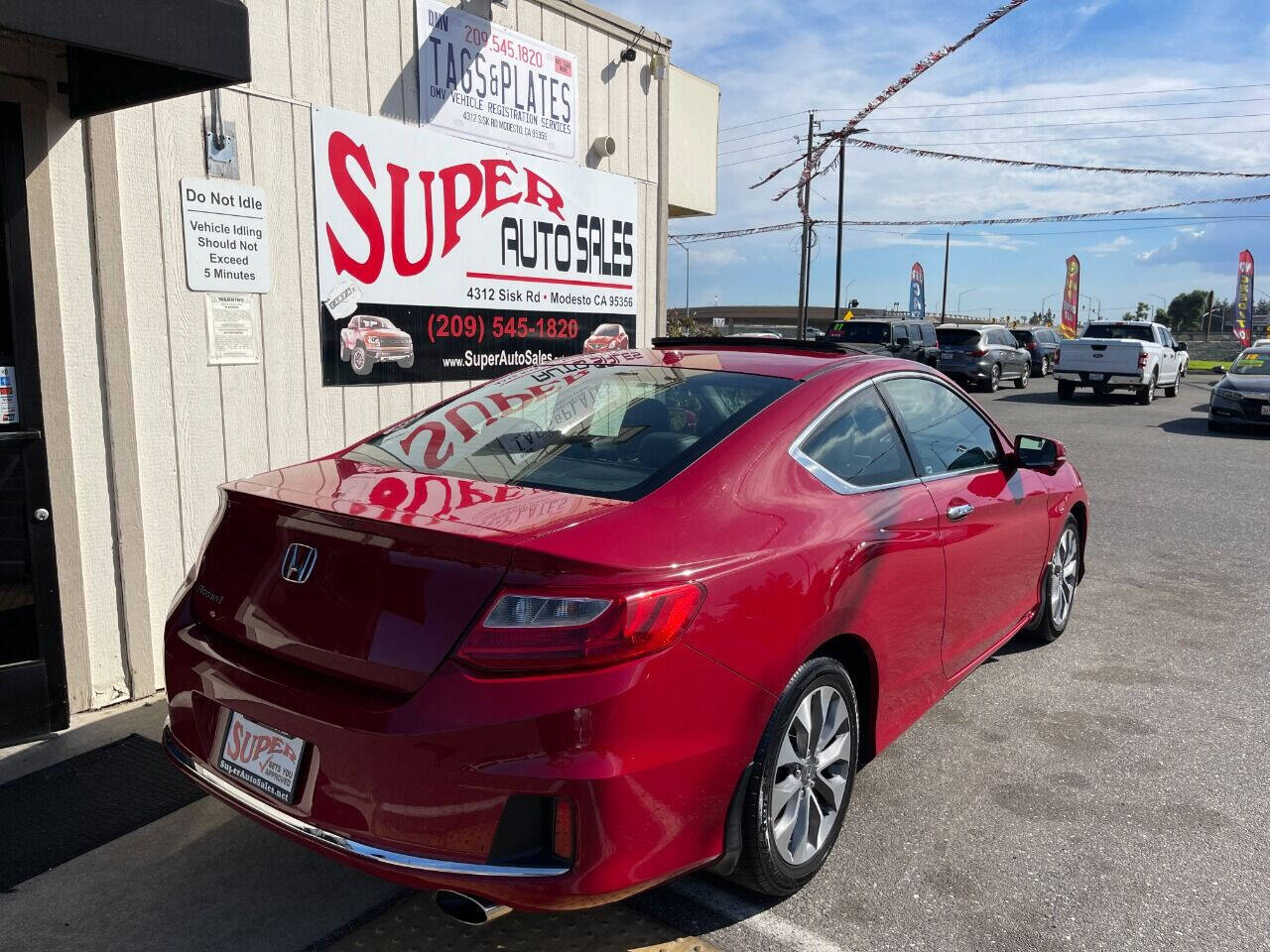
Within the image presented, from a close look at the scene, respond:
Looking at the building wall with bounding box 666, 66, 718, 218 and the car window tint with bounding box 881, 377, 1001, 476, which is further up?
the building wall with bounding box 666, 66, 718, 218

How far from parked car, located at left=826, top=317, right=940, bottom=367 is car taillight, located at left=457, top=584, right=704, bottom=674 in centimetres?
2057

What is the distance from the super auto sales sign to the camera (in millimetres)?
5184

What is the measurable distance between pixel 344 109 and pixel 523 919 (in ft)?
13.7

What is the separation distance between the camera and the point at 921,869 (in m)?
3.03

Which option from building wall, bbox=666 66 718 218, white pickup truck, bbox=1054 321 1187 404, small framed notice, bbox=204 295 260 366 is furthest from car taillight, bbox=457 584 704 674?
white pickup truck, bbox=1054 321 1187 404

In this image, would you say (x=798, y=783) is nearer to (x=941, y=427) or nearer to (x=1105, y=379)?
(x=941, y=427)

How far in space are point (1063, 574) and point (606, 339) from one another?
3689 mm

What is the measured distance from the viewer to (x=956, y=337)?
25.0m

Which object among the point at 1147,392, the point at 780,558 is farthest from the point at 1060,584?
the point at 1147,392

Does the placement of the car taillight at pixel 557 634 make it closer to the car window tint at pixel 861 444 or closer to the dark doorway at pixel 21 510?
the car window tint at pixel 861 444

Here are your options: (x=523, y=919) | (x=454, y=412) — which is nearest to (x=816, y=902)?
(x=523, y=919)

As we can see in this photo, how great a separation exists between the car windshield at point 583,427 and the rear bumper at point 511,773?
61 cm

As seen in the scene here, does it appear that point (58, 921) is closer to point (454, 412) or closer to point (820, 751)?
point (454, 412)

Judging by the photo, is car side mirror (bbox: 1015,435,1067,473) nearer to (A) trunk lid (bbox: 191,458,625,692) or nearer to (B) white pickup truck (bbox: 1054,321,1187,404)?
(A) trunk lid (bbox: 191,458,625,692)
